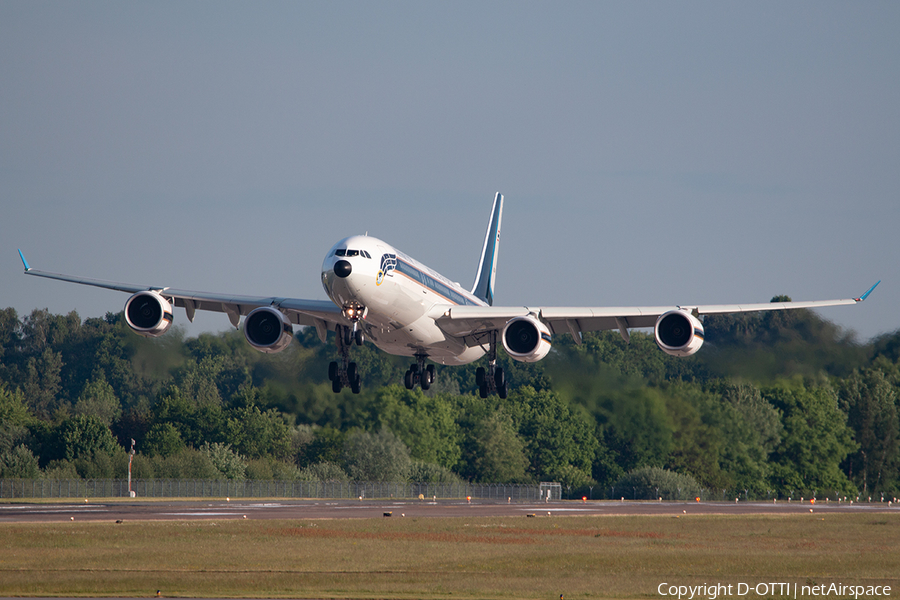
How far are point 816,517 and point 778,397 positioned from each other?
46.1 feet

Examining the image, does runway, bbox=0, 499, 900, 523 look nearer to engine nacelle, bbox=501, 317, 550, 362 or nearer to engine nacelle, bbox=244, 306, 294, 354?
engine nacelle, bbox=244, 306, 294, 354

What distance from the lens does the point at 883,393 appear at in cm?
8400

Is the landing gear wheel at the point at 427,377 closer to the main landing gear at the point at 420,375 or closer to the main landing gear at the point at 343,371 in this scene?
the main landing gear at the point at 420,375

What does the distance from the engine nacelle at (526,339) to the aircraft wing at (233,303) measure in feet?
23.4

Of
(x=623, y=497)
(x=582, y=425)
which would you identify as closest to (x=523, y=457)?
(x=623, y=497)

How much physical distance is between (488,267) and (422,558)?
29931 mm

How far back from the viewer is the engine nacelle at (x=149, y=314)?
148 ft

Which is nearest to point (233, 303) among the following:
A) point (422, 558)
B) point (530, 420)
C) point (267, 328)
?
point (267, 328)

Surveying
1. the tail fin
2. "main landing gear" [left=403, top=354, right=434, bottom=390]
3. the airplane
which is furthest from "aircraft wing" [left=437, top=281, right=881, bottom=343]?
the tail fin

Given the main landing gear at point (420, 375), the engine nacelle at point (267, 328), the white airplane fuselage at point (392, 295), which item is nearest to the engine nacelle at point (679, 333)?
the white airplane fuselage at point (392, 295)

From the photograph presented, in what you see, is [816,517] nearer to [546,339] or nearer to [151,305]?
[546,339]

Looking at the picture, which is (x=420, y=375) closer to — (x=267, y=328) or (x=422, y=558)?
(x=267, y=328)

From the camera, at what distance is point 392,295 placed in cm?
4150

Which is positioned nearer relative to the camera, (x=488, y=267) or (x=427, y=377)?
(x=427, y=377)
